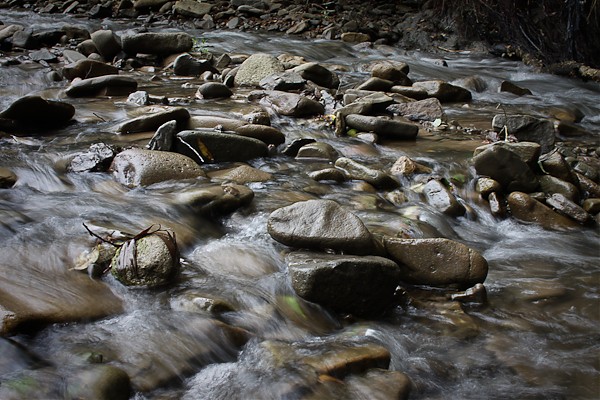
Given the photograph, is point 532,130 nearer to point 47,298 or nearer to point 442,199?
point 442,199

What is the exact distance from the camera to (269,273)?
11.0ft

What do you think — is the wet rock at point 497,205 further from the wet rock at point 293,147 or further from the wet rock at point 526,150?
the wet rock at point 293,147

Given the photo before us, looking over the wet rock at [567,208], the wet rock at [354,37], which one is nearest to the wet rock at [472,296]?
the wet rock at [567,208]

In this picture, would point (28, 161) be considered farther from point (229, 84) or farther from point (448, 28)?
point (448, 28)

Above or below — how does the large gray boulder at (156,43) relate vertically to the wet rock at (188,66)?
above

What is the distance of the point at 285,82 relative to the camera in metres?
7.77

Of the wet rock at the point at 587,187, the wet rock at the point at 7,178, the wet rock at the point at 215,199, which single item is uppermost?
the wet rock at the point at 7,178

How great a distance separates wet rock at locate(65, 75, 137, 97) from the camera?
22.9 ft

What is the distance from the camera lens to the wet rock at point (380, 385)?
2.37 meters

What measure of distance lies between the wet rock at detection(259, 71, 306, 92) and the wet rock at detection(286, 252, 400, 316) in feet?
16.2

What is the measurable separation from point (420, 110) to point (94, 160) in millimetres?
4272

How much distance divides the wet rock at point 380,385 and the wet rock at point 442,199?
2.40 m

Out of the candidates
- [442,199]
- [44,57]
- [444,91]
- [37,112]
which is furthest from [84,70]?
[442,199]

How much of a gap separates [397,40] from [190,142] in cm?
1053
